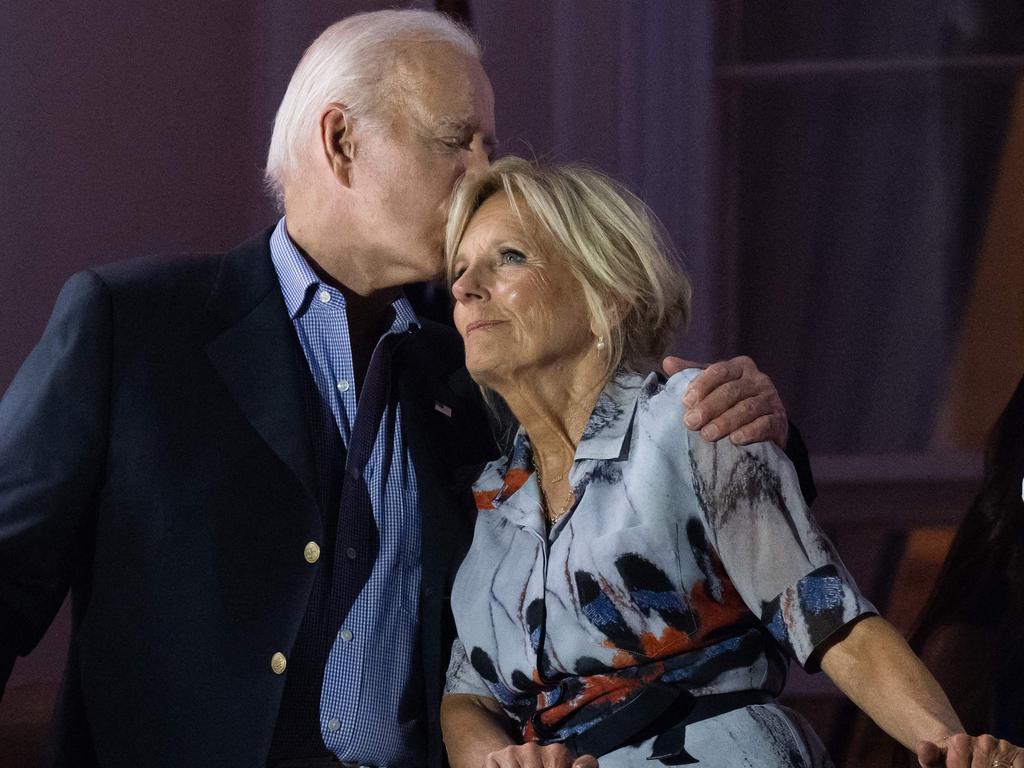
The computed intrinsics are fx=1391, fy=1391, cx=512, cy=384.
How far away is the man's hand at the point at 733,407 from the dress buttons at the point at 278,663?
0.61 meters

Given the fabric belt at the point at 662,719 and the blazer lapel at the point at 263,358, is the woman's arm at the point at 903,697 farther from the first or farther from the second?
the blazer lapel at the point at 263,358

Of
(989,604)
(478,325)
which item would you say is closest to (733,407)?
(478,325)

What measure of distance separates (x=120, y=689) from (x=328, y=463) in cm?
41

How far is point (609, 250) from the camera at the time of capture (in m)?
1.87

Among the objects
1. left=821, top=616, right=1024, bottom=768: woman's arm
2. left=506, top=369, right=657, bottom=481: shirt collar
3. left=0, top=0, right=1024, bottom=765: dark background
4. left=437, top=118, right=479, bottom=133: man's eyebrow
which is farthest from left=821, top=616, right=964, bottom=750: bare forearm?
left=0, top=0, right=1024, bottom=765: dark background

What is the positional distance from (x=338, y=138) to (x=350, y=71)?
107mm

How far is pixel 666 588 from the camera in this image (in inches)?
65.8

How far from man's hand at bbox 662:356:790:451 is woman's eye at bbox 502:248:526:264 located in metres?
0.31

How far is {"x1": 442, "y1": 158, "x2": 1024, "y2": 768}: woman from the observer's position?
1611mm

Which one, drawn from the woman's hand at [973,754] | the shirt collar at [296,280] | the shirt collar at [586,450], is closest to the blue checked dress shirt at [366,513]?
the shirt collar at [296,280]

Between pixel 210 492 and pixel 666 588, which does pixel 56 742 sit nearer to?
pixel 210 492

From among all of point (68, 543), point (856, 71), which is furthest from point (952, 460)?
point (68, 543)

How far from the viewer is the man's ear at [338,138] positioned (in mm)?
2170

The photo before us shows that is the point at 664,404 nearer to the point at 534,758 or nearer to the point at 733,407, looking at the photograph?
the point at 733,407
